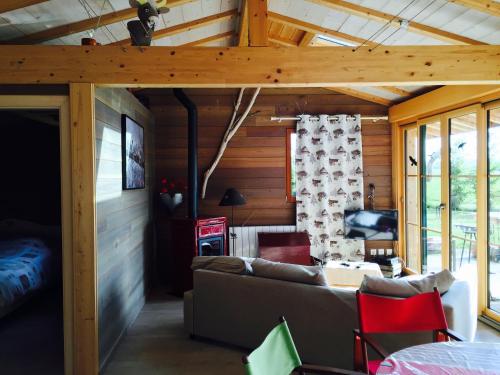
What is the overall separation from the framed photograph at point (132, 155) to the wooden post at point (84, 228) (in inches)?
36.3

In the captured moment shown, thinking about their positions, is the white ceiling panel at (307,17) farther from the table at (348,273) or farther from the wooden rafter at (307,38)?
the table at (348,273)

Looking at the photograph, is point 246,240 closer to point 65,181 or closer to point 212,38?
point 212,38

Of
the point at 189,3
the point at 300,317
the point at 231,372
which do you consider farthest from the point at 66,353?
the point at 189,3

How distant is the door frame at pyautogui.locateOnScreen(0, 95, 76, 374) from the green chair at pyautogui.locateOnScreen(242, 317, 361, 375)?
1.73 meters

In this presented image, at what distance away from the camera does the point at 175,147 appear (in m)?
5.66

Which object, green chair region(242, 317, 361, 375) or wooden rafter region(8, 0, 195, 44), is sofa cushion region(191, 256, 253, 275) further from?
wooden rafter region(8, 0, 195, 44)

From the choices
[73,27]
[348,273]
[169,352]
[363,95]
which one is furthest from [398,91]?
[169,352]

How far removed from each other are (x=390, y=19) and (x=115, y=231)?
2955mm

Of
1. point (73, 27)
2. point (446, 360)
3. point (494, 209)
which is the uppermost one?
point (73, 27)

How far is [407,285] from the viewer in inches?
106

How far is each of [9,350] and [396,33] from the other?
174 inches

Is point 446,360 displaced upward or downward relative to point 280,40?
downward

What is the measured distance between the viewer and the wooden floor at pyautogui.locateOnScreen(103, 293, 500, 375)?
9.83 feet

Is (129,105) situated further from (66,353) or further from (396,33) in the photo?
(396,33)
